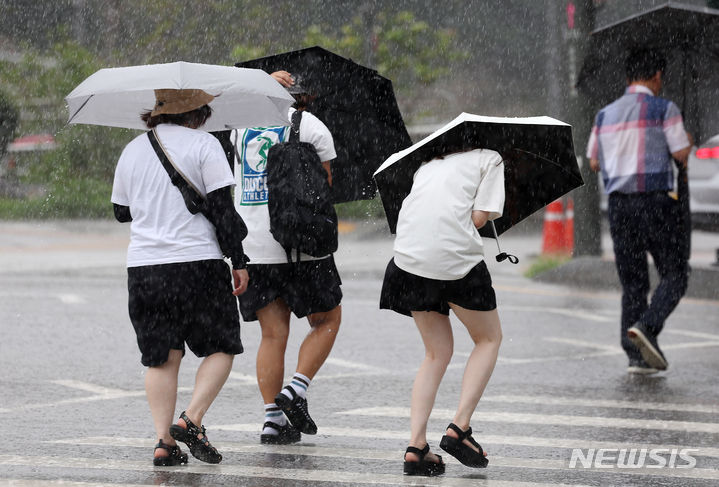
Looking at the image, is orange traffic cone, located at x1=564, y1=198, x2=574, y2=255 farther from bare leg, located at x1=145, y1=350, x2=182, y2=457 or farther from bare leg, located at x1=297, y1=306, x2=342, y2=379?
bare leg, located at x1=145, y1=350, x2=182, y2=457

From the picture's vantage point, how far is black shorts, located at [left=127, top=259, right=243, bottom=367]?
17.7 feet

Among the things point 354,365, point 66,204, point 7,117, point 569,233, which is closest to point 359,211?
point 66,204

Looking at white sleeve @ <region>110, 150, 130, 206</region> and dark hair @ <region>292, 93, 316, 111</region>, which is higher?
dark hair @ <region>292, 93, 316, 111</region>

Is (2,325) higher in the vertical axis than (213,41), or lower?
lower

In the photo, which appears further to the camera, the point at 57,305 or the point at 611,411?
the point at 57,305

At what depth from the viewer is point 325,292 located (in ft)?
20.1

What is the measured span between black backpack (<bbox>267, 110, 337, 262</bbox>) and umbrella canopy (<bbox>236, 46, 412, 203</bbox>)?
1.41 feet

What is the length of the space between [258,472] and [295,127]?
1610mm

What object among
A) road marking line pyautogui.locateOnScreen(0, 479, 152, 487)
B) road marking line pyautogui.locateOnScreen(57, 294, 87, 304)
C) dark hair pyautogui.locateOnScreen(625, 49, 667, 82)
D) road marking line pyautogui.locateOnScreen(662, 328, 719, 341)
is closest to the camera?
road marking line pyautogui.locateOnScreen(0, 479, 152, 487)

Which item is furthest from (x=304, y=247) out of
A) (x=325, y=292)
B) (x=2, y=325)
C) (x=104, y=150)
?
(x=104, y=150)

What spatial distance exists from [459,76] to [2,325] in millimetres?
32986

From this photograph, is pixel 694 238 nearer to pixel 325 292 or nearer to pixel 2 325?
pixel 2 325

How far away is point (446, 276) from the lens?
5.27 meters

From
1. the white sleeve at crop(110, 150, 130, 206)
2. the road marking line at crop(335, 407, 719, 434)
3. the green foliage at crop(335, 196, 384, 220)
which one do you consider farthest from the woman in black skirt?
the green foliage at crop(335, 196, 384, 220)
